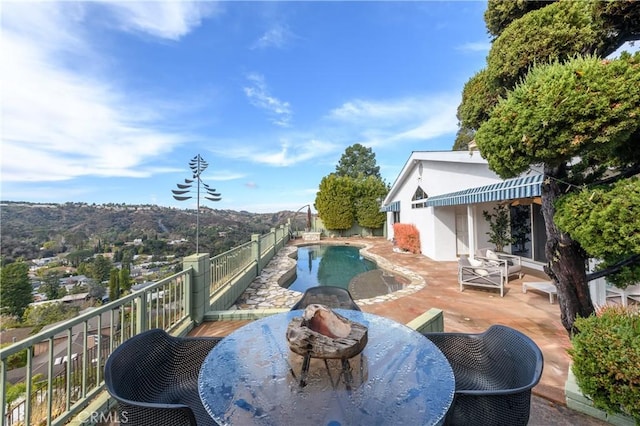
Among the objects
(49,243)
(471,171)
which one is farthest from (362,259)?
(49,243)

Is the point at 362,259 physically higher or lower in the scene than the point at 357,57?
lower

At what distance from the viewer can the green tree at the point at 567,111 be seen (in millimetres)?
2174

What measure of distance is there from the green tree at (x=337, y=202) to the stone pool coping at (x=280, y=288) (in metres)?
9.31

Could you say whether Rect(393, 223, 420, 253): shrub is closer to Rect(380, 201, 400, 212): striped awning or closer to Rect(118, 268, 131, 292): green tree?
Rect(380, 201, 400, 212): striped awning

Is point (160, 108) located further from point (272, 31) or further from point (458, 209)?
point (458, 209)

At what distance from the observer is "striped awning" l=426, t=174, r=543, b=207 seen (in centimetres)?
531

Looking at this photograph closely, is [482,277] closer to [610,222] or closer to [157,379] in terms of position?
[610,222]

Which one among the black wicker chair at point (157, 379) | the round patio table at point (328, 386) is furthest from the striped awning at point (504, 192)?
the black wicker chair at point (157, 379)

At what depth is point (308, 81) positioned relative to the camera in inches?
491

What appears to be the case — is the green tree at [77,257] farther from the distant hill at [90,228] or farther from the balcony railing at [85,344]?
the balcony railing at [85,344]

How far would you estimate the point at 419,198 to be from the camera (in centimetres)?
1254

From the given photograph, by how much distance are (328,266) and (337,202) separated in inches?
384

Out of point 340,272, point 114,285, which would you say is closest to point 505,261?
point 340,272

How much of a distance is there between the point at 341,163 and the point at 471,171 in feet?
104
